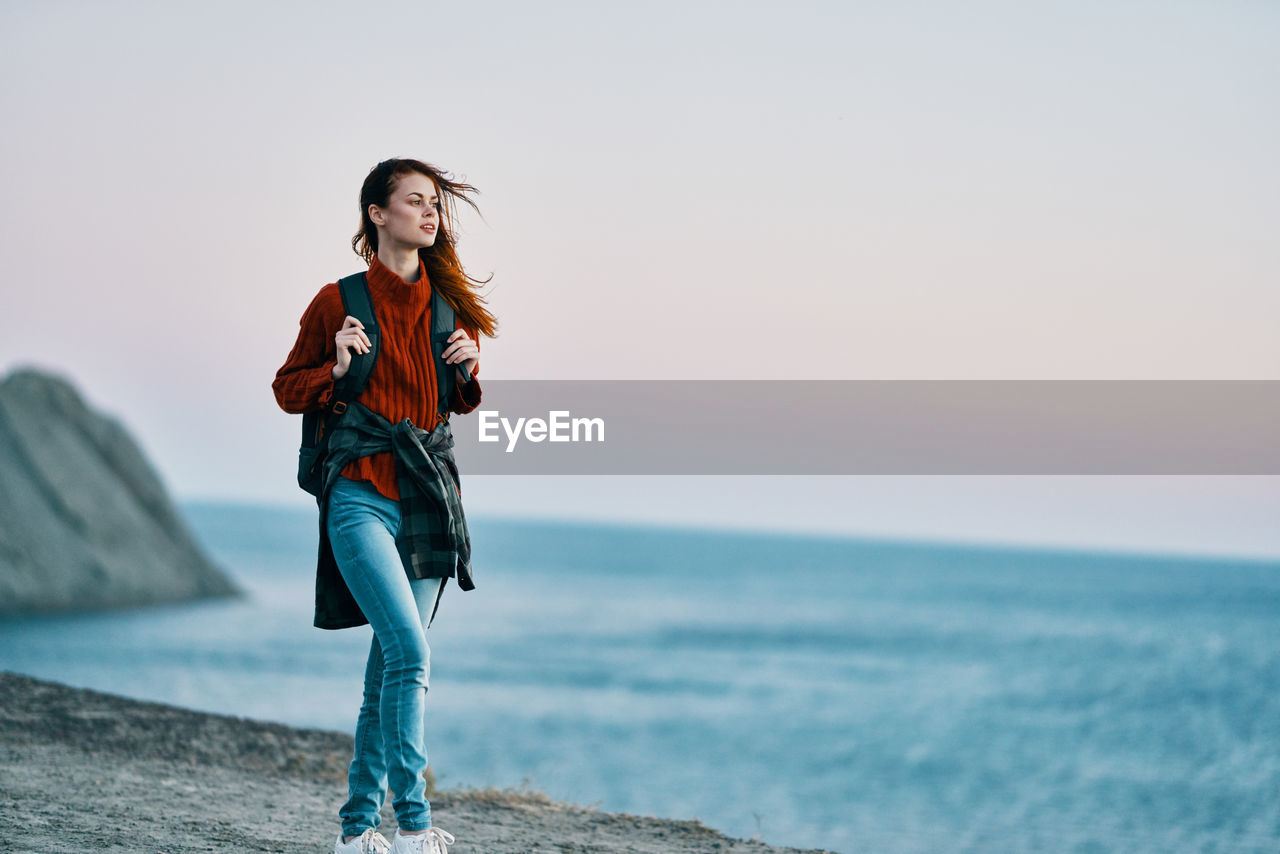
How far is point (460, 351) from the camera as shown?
3814 mm

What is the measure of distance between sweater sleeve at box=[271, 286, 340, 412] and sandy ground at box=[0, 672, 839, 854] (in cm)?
184

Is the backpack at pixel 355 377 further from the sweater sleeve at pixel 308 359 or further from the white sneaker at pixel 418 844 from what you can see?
the white sneaker at pixel 418 844

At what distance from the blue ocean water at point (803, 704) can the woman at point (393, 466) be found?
98.1 inches

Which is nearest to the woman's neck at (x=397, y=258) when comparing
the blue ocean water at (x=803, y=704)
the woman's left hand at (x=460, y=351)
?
the woman's left hand at (x=460, y=351)

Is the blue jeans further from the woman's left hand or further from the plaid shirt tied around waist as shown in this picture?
the woman's left hand

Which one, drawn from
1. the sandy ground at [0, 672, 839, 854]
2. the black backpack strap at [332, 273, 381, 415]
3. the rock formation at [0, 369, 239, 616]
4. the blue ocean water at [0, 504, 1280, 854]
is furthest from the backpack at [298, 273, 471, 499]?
the rock formation at [0, 369, 239, 616]

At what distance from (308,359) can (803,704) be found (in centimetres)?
3710

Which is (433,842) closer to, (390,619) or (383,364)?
(390,619)

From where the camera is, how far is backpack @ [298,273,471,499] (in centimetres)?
369

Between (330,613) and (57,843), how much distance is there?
151 centimetres

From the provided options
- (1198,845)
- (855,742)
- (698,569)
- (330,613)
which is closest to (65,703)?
(330,613)

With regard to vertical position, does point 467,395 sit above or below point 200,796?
above

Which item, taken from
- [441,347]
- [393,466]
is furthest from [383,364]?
[393,466]

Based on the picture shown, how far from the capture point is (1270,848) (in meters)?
19.8
